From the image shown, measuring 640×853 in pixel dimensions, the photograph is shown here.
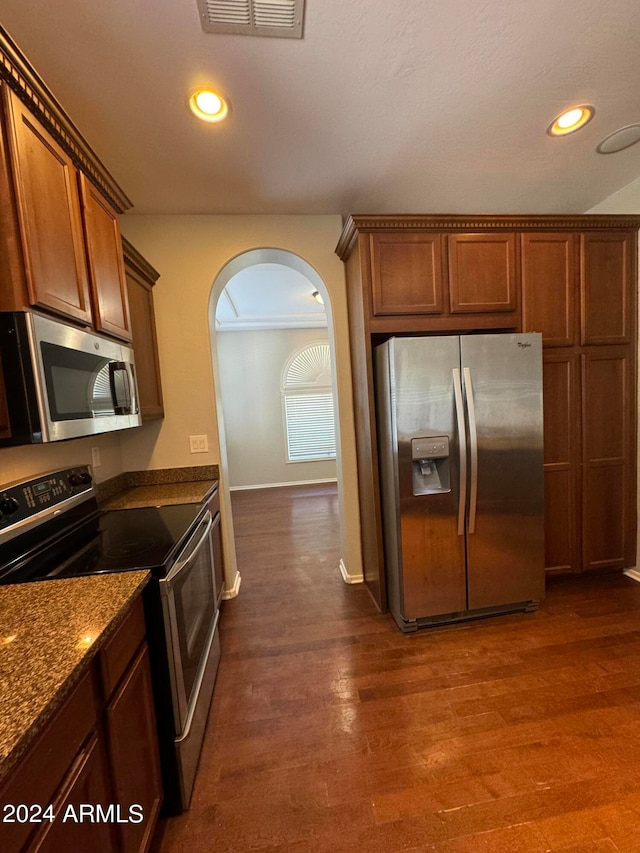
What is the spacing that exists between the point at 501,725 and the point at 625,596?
152cm

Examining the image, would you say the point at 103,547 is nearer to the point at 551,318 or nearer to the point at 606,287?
the point at 551,318

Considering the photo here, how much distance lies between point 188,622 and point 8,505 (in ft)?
2.59

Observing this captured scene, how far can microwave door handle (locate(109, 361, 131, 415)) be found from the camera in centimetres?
146

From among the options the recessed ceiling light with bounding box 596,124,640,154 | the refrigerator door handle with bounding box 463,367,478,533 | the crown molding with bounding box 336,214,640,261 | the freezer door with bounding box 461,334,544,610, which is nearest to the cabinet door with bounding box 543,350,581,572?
the freezer door with bounding box 461,334,544,610

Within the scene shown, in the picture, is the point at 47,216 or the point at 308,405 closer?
the point at 47,216

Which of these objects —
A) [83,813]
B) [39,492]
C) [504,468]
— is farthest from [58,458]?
[504,468]

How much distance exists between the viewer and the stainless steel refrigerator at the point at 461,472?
1904mm

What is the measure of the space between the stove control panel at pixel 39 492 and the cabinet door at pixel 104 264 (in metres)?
0.67

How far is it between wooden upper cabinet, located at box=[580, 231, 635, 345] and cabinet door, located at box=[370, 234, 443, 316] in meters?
1.01

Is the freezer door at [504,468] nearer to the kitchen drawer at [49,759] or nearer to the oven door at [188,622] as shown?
the oven door at [188,622]

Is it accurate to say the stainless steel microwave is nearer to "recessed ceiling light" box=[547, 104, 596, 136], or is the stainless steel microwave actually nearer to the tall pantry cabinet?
the tall pantry cabinet

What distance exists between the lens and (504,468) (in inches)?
79.1

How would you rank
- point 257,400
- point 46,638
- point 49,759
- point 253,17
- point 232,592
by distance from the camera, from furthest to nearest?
point 257,400, point 232,592, point 253,17, point 46,638, point 49,759

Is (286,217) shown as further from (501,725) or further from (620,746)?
(620,746)
